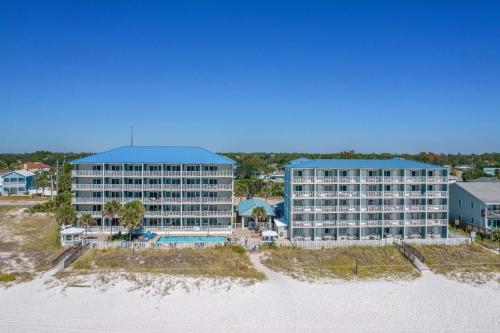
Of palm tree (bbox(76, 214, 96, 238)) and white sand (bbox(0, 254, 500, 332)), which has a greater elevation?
palm tree (bbox(76, 214, 96, 238))

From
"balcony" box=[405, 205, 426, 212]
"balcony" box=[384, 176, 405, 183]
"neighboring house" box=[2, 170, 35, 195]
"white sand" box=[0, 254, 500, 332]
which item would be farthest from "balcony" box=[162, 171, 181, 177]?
"neighboring house" box=[2, 170, 35, 195]

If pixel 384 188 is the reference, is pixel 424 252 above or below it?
below

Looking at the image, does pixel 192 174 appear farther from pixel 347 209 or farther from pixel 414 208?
pixel 414 208

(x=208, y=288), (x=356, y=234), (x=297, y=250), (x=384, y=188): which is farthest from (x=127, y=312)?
(x=384, y=188)

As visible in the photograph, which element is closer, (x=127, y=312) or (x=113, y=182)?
(x=127, y=312)

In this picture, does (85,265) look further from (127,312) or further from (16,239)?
(16,239)

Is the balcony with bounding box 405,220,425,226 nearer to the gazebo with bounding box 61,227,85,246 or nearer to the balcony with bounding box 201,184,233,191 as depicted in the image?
the balcony with bounding box 201,184,233,191
